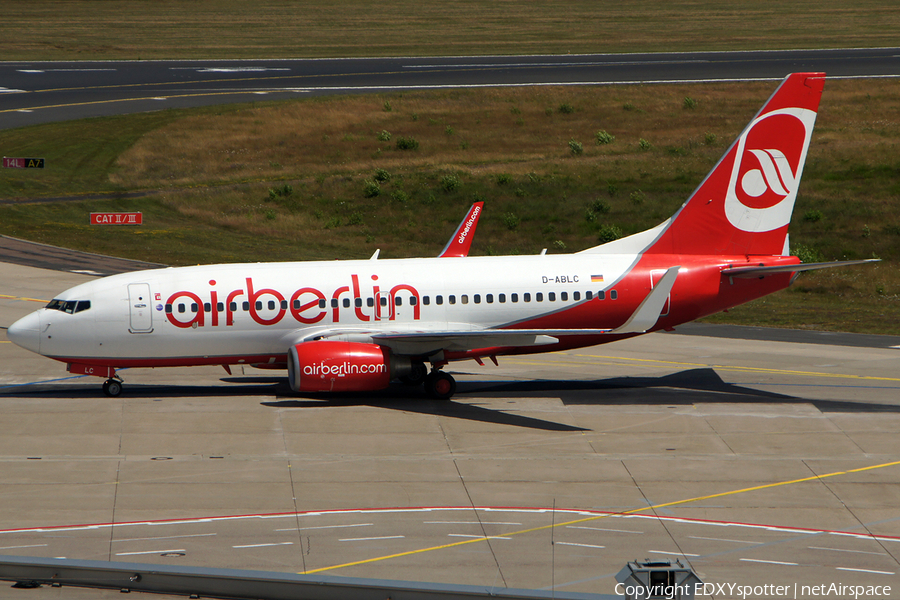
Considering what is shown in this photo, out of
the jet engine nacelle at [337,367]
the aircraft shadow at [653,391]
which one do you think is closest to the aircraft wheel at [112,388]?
the jet engine nacelle at [337,367]

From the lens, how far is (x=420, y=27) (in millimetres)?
134750

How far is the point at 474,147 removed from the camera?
80750mm

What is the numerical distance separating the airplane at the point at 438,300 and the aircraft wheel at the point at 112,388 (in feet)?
0.21

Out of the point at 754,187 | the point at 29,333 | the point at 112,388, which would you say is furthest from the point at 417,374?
the point at 754,187

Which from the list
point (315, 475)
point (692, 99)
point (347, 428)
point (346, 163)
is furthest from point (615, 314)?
point (692, 99)

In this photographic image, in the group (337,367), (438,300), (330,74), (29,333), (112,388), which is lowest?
(337,367)

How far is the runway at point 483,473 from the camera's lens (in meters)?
20.7

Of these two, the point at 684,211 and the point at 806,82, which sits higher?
the point at 806,82

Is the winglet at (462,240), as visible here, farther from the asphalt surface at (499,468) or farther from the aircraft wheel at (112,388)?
the aircraft wheel at (112,388)

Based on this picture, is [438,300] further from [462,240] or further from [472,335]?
[462,240]

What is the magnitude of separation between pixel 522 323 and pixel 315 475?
1087 centimetres

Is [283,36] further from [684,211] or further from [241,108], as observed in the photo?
[684,211]

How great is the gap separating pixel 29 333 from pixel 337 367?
10214mm

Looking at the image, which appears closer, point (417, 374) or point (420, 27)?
point (417, 374)
